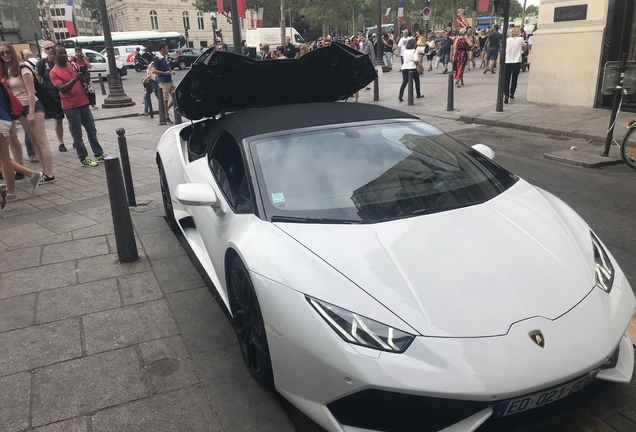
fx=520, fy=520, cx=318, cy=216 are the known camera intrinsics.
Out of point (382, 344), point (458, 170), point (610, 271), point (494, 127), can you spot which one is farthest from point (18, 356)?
point (494, 127)

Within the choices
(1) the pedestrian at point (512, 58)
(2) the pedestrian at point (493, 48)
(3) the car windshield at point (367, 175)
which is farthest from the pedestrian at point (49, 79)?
(2) the pedestrian at point (493, 48)

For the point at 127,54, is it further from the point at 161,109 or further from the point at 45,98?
the point at 45,98

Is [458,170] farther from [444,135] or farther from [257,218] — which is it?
[257,218]

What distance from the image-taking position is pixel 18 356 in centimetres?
317

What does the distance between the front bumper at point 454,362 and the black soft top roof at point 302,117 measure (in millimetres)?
1435

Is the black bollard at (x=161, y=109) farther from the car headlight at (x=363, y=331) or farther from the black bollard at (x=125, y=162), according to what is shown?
the car headlight at (x=363, y=331)

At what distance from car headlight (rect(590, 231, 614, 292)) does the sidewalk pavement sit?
1.91 ft

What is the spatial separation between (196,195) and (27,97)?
5553 mm

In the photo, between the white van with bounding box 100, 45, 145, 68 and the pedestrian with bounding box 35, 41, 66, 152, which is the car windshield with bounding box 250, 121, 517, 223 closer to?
the pedestrian with bounding box 35, 41, 66, 152

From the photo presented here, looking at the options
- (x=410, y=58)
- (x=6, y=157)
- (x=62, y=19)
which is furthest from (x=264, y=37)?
(x=62, y=19)

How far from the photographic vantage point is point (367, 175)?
10.0 ft

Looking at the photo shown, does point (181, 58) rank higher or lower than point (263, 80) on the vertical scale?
lower

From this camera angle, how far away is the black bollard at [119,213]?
429 cm

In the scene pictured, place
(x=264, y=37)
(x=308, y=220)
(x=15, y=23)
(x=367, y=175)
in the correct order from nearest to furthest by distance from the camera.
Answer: (x=308, y=220), (x=367, y=175), (x=15, y=23), (x=264, y=37)
